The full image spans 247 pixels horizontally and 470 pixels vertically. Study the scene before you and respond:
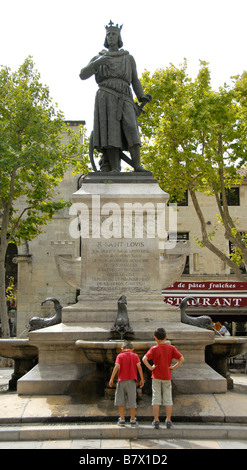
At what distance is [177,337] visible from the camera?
796 cm

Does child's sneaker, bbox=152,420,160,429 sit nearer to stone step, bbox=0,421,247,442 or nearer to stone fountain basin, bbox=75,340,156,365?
stone step, bbox=0,421,247,442

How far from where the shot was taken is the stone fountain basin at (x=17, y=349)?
28.4 ft

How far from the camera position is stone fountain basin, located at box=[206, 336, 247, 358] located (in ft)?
28.2

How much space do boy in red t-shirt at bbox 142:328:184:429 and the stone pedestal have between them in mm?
1539

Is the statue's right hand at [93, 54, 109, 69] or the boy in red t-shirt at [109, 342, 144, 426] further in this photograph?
the statue's right hand at [93, 54, 109, 69]

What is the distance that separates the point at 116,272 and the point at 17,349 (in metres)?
2.28

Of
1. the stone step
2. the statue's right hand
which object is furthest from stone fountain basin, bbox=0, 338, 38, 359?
the statue's right hand

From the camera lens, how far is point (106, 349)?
7055mm

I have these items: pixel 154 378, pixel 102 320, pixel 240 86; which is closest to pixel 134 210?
pixel 102 320

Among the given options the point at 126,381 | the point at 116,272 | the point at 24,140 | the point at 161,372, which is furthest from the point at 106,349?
the point at 24,140

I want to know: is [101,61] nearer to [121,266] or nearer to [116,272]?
[121,266]

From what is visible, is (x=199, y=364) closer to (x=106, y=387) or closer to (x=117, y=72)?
(x=106, y=387)

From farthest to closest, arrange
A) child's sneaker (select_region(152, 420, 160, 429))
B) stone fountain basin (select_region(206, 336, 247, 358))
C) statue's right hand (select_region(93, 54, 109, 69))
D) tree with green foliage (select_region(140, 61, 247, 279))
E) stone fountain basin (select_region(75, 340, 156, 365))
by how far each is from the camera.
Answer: tree with green foliage (select_region(140, 61, 247, 279)) < statue's right hand (select_region(93, 54, 109, 69)) < stone fountain basin (select_region(206, 336, 247, 358)) < stone fountain basin (select_region(75, 340, 156, 365)) < child's sneaker (select_region(152, 420, 160, 429))
